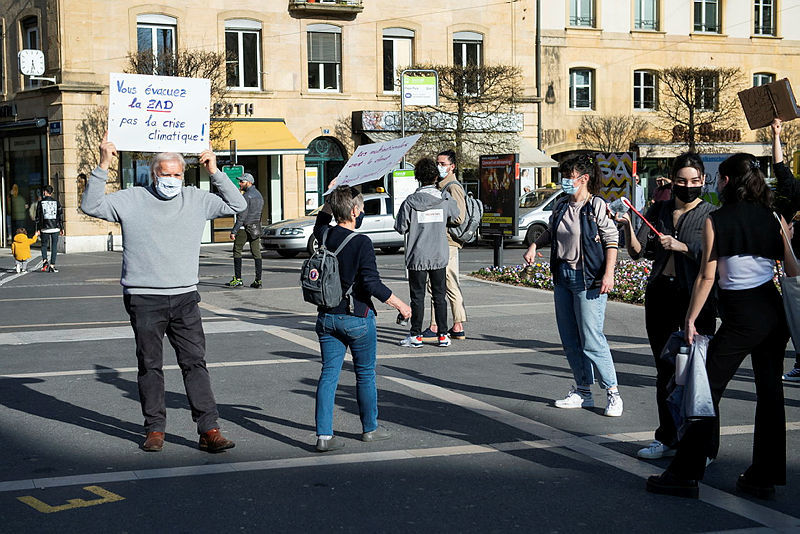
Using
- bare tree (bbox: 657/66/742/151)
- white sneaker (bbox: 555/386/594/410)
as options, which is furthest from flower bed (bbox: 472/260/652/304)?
bare tree (bbox: 657/66/742/151)

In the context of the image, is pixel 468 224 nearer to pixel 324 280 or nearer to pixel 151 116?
pixel 151 116

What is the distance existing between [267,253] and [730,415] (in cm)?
2112

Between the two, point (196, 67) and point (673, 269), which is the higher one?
point (196, 67)

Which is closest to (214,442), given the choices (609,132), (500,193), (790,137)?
(500,193)

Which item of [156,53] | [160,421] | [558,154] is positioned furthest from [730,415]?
[558,154]

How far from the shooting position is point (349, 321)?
6488mm

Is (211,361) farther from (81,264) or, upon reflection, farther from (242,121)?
(242,121)

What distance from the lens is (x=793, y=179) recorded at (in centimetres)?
763

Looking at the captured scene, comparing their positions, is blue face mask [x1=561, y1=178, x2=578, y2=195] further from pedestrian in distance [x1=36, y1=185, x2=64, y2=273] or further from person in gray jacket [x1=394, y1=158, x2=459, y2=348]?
pedestrian in distance [x1=36, y1=185, x2=64, y2=273]

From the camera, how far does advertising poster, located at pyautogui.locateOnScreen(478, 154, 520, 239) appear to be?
64.0 ft

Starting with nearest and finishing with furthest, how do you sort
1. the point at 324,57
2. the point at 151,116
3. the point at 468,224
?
the point at 151,116 < the point at 468,224 < the point at 324,57

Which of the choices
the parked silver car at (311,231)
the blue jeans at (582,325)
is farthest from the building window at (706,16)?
the blue jeans at (582,325)

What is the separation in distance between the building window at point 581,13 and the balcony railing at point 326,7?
387 inches

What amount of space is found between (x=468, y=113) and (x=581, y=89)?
788cm
